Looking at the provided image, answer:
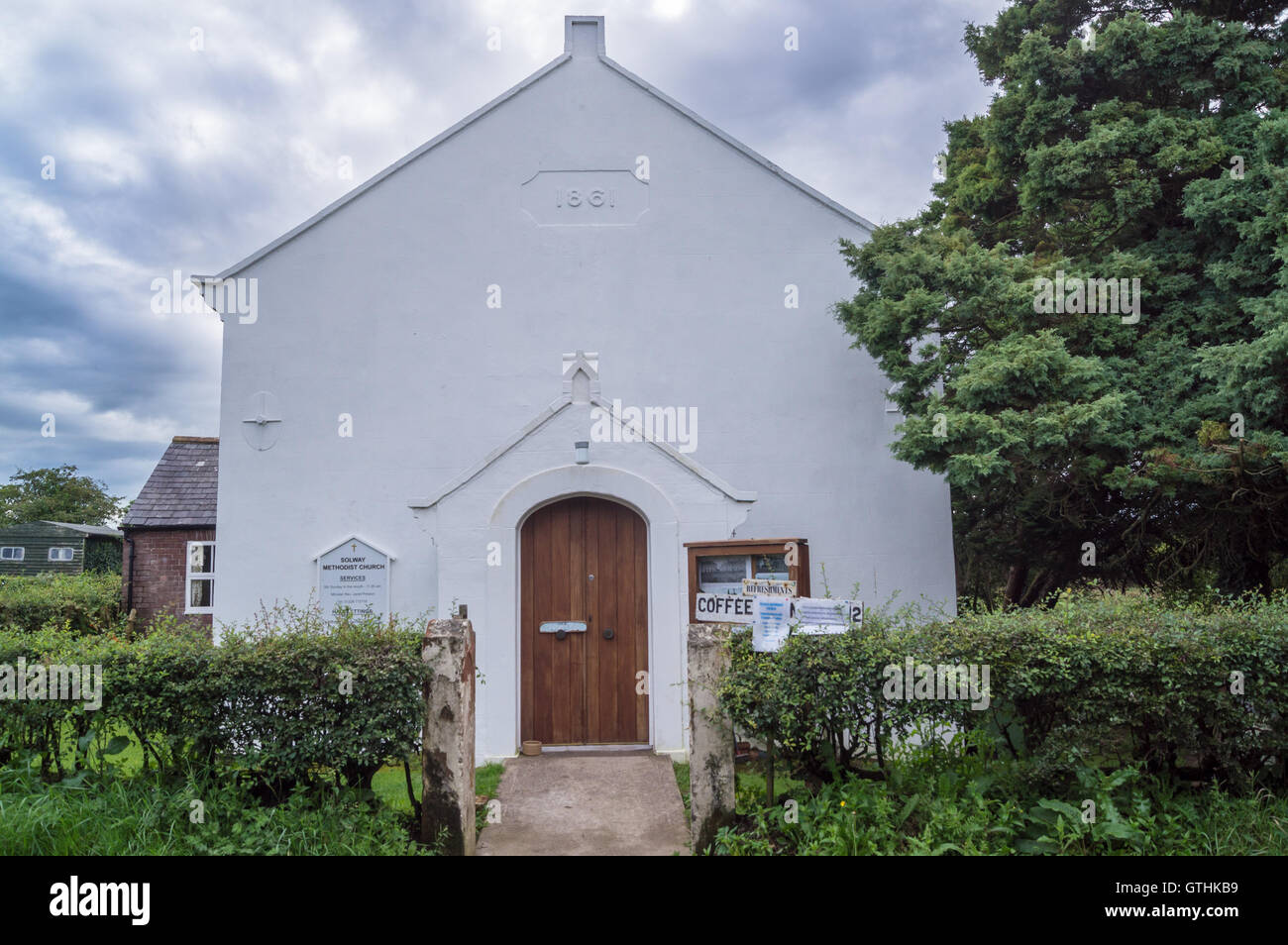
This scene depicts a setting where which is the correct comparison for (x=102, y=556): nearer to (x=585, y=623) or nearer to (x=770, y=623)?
(x=585, y=623)

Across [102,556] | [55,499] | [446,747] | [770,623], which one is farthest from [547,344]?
[55,499]

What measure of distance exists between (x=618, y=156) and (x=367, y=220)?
327 centimetres

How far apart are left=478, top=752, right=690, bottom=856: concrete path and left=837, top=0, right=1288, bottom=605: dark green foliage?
4.07 metres

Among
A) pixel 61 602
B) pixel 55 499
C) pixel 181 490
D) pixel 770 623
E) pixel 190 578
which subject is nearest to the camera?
pixel 770 623

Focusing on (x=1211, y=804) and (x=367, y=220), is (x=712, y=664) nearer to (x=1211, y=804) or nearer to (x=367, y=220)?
(x=1211, y=804)

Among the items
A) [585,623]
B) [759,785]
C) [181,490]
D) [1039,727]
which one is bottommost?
[759,785]

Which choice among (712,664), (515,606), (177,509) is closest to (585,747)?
(515,606)

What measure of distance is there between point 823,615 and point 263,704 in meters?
3.84

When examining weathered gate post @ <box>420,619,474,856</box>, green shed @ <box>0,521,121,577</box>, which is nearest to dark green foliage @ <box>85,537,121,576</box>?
green shed @ <box>0,521,121,577</box>

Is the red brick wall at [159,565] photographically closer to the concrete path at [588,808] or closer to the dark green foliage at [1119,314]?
the concrete path at [588,808]

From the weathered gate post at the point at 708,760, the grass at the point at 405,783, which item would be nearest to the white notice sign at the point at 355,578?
the grass at the point at 405,783

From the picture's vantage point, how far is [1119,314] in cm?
848

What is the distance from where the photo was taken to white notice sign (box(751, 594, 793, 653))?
18.2ft

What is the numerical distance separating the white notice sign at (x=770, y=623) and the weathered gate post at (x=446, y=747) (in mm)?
2077
